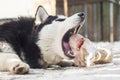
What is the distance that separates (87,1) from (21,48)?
7317 millimetres

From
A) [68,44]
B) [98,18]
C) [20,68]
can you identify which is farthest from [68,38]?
[98,18]

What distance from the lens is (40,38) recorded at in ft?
14.9

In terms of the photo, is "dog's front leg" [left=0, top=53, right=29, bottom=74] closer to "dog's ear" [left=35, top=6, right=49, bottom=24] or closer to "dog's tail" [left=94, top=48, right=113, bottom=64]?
"dog's ear" [left=35, top=6, right=49, bottom=24]

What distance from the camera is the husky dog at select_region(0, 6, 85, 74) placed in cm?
439

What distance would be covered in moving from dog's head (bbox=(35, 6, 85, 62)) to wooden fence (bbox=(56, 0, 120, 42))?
277 inches

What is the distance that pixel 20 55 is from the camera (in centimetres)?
457

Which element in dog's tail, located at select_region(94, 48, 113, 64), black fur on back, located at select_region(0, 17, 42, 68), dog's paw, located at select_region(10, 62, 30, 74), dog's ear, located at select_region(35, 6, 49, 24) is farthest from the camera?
dog's tail, located at select_region(94, 48, 113, 64)

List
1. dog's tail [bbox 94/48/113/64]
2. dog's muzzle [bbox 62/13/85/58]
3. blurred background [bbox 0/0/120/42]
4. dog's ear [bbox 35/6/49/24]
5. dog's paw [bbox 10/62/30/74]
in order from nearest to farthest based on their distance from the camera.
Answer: dog's paw [bbox 10/62/30/74] < dog's muzzle [bbox 62/13/85/58] < dog's ear [bbox 35/6/49/24] < dog's tail [bbox 94/48/113/64] < blurred background [bbox 0/0/120/42]

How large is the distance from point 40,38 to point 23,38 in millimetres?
202

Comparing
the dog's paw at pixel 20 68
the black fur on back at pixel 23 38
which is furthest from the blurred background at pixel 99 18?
the dog's paw at pixel 20 68

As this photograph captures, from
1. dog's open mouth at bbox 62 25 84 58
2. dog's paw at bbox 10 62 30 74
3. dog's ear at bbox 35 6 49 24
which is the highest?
dog's ear at bbox 35 6 49 24

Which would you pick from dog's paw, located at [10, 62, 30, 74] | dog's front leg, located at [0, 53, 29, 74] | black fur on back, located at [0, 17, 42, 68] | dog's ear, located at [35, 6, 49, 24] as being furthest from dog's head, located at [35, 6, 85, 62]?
dog's paw, located at [10, 62, 30, 74]

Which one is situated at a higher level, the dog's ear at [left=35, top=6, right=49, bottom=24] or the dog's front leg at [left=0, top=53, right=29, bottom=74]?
the dog's ear at [left=35, top=6, right=49, bottom=24]

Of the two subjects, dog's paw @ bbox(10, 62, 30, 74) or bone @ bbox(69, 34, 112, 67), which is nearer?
dog's paw @ bbox(10, 62, 30, 74)
